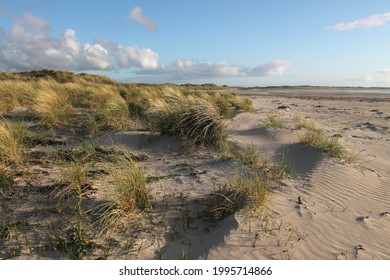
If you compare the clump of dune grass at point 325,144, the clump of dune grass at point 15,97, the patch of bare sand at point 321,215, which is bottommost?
the patch of bare sand at point 321,215

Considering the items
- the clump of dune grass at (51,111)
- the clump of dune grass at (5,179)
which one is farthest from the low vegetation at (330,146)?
the clump of dune grass at (51,111)

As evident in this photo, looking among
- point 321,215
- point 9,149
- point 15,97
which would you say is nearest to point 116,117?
point 9,149

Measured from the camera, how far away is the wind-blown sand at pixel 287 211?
126 inches

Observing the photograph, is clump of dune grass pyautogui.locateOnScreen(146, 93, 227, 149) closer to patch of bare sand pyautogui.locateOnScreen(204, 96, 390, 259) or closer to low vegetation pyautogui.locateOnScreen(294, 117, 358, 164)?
patch of bare sand pyautogui.locateOnScreen(204, 96, 390, 259)

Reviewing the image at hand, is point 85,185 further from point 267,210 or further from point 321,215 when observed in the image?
point 321,215

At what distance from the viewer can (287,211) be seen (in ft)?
12.8

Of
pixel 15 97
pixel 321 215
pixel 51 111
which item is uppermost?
pixel 15 97

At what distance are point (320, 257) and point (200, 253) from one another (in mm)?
1182

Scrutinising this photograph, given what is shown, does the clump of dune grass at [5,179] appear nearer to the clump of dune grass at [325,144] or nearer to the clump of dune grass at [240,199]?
the clump of dune grass at [240,199]

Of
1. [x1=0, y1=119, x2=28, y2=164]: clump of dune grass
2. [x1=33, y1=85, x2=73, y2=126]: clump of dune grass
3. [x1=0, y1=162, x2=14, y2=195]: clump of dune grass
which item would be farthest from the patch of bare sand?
[x1=33, y1=85, x2=73, y2=126]: clump of dune grass

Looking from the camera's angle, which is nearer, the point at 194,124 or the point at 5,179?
the point at 5,179

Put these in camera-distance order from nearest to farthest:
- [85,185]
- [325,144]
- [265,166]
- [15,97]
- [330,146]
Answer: [85,185] < [265,166] < [330,146] < [325,144] < [15,97]

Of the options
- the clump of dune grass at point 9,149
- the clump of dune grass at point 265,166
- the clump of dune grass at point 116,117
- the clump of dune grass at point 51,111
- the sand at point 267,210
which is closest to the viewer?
the sand at point 267,210

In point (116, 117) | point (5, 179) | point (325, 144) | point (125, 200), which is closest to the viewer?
point (125, 200)
